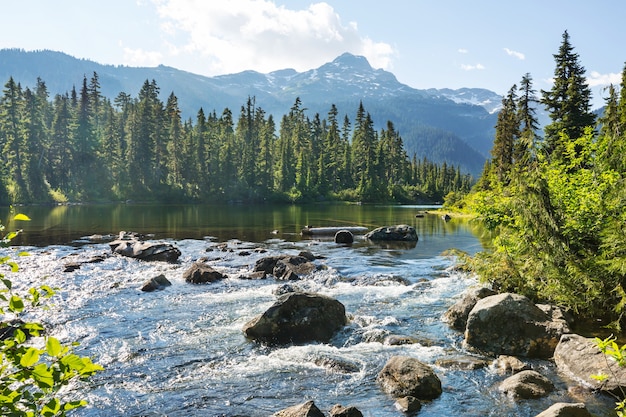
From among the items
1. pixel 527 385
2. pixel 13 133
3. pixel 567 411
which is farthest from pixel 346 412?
pixel 13 133

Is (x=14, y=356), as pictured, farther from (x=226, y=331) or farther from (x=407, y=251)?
(x=407, y=251)

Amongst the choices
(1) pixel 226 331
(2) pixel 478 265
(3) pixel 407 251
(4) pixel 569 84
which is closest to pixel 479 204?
(2) pixel 478 265

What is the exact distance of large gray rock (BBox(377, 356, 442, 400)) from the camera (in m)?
10.6

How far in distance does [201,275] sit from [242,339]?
919 centimetres

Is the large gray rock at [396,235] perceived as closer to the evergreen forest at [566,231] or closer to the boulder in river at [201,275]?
the boulder in river at [201,275]

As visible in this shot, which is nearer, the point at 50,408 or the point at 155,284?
the point at 50,408

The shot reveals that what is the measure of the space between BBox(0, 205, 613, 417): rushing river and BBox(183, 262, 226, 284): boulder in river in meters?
0.53

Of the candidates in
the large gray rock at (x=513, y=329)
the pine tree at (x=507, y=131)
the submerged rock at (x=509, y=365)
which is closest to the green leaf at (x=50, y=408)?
the submerged rock at (x=509, y=365)

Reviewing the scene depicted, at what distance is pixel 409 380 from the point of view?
10.8 metres

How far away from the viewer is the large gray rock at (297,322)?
14633 mm

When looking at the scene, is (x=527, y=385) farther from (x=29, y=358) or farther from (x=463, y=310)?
(x=29, y=358)

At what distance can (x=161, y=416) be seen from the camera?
382 inches

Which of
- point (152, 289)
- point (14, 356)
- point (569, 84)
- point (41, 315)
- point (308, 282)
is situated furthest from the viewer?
point (569, 84)

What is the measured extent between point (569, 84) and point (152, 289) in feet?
152
